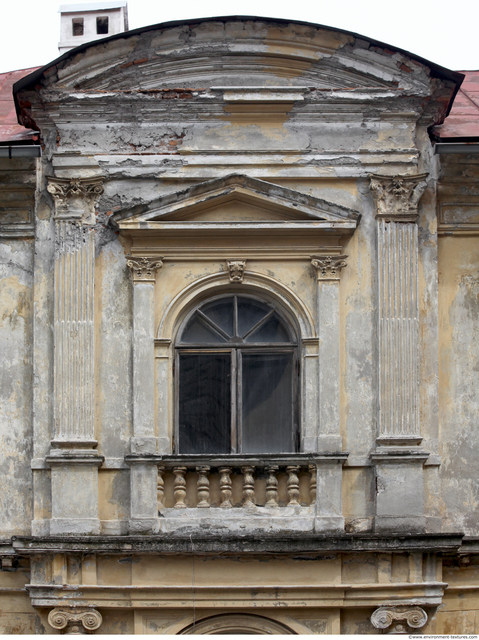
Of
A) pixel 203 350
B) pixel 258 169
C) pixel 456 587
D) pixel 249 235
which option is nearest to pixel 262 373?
pixel 203 350

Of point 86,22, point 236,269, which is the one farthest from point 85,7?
point 236,269

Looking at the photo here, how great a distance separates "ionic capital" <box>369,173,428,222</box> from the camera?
30.8 feet

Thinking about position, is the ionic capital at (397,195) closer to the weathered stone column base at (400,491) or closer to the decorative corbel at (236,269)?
the decorative corbel at (236,269)

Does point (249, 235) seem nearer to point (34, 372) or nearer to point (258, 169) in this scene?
point (258, 169)

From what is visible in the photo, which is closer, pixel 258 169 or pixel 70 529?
pixel 70 529

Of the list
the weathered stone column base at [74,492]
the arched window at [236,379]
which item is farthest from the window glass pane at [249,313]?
the weathered stone column base at [74,492]

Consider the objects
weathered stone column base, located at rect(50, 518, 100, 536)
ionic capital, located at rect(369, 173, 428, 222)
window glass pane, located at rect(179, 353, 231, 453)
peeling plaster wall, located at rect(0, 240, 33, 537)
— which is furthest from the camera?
ionic capital, located at rect(369, 173, 428, 222)

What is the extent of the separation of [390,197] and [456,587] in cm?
329

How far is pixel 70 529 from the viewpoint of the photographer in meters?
8.84

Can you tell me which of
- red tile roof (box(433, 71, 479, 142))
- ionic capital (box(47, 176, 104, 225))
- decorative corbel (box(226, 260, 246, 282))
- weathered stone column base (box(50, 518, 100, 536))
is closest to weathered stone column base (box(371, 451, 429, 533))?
decorative corbel (box(226, 260, 246, 282))

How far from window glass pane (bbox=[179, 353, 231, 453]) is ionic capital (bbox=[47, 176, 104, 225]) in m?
1.47

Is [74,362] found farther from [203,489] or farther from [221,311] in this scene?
[203,489]

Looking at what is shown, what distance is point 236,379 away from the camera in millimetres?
9359

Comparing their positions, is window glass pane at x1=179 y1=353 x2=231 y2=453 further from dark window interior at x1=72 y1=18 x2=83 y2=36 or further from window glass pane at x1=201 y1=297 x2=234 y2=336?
dark window interior at x1=72 y1=18 x2=83 y2=36
